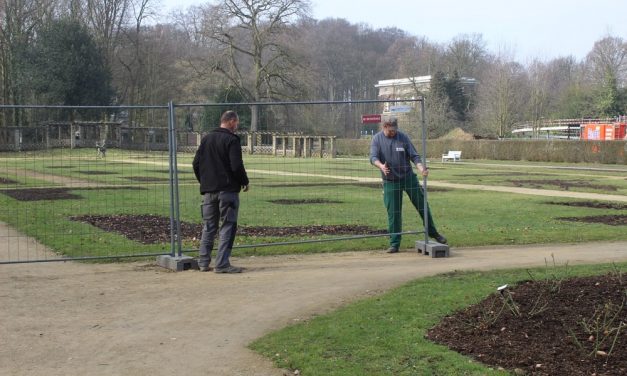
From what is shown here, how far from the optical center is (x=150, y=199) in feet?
64.4

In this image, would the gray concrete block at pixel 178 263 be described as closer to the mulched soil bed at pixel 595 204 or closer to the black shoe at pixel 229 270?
the black shoe at pixel 229 270

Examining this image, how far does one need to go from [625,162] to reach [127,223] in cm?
4191

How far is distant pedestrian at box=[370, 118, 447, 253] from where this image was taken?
10.8m

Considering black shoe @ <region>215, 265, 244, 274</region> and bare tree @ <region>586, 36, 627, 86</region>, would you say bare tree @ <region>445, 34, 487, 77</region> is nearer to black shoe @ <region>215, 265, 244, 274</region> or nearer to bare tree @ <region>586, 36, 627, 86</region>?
bare tree @ <region>586, 36, 627, 86</region>

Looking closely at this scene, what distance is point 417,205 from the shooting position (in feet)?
36.6

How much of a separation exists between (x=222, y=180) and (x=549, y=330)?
183 inches

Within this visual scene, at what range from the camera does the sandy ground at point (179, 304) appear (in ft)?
18.3

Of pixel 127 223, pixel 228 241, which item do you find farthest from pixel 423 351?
pixel 127 223

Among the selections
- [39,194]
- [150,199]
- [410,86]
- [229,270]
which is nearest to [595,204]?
[150,199]

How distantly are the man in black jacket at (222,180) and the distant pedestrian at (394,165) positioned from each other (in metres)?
2.59

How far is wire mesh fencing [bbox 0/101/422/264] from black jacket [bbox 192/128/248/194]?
71cm

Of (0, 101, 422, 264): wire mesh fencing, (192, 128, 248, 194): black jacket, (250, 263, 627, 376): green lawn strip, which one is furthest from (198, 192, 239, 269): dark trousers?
(250, 263, 627, 376): green lawn strip

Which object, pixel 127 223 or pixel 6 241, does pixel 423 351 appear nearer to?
pixel 6 241

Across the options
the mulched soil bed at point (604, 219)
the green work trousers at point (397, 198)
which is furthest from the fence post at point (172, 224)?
the mulched soil bed at point (604, 219)
